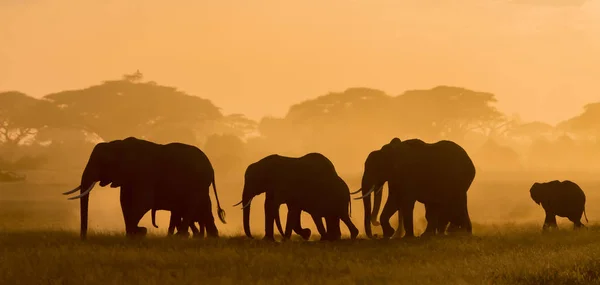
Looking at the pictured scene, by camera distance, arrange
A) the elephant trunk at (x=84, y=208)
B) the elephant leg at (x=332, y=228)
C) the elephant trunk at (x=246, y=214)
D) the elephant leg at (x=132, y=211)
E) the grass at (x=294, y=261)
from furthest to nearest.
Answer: the elephant trunk at (x=246, y=214), the elephant leg at (x=332, y=228), the elephant trunk at (x=84, y=208), the elephant leg at (x=132, y=211), the grass at (x=294, y=261)

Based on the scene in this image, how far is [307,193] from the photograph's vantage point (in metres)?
20.5

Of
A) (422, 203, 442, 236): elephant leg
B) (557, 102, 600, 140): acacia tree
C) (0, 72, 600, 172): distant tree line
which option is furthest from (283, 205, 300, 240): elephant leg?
(557, 102, 600, 140): acacia tree

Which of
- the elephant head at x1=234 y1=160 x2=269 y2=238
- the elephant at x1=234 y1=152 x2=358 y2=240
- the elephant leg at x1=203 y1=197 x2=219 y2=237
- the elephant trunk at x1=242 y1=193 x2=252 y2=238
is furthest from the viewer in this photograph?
the elephant leg at x1=203 y1=197 x2=219 y2=237

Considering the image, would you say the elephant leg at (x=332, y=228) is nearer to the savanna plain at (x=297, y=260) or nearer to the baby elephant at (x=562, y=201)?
the savanna plain at (x=297, y=260)

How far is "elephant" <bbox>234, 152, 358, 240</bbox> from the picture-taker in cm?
2042

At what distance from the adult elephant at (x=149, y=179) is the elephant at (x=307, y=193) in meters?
2.01

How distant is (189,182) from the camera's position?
21875mm

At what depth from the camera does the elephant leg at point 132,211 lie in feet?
66.2

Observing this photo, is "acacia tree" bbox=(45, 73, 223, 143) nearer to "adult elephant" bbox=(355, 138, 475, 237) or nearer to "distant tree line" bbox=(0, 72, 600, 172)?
"distant tree line" bbox=(0, 72, 600, 172)

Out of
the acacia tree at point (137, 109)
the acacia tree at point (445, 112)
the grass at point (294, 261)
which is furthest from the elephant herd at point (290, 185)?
the acacia tree at point (445, 112)

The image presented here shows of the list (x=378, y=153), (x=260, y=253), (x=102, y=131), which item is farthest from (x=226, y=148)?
(x=260, y=253)

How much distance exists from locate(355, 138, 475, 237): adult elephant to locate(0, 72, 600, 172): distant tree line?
153ft

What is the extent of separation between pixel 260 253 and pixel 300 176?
12.3 feet

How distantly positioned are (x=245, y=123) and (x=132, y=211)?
62.9 meters
